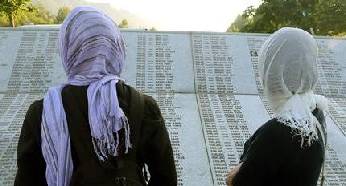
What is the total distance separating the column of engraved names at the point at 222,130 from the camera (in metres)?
5.08

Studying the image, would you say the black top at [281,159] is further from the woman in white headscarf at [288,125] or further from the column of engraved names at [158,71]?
the column of engraved names at [158,71]

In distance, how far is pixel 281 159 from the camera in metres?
2.48

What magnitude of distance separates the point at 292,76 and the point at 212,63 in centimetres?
422

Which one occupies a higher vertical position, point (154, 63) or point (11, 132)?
point (154, 63)

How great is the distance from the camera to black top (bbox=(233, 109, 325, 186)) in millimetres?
2480

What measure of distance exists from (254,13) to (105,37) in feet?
63.3

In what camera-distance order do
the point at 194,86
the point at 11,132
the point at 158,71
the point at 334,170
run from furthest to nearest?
1. the point at 158,71
2. the point at 194,86
3. the point at 11,132
4. the point at 334,170

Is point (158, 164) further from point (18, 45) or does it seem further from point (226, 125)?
point (18, 45)

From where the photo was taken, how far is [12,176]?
4.79 metres

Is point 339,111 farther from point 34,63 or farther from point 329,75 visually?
point 34,63

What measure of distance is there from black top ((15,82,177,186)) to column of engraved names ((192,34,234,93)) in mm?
3945

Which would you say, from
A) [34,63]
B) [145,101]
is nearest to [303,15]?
[34,63]

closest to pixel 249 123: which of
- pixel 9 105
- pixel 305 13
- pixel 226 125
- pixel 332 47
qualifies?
pixel 226 125

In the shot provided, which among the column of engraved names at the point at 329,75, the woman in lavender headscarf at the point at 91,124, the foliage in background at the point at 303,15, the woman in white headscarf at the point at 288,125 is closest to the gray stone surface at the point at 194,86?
the column of engraved names at the point at 329,75
